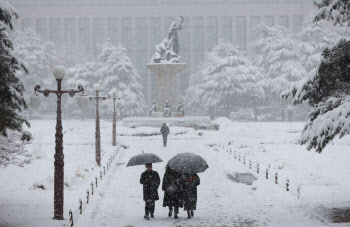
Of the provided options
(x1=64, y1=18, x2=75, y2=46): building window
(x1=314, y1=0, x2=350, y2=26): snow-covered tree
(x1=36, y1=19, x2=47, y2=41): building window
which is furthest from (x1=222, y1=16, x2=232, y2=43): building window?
(x1=314, y1=0, x2=350, y2=26): snow-covered tree

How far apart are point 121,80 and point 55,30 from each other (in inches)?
953

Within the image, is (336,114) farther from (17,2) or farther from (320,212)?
(17,2)

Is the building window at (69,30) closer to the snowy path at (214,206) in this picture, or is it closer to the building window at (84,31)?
the building window at (84,31)

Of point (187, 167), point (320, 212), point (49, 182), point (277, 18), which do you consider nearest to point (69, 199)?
point (49, 182)

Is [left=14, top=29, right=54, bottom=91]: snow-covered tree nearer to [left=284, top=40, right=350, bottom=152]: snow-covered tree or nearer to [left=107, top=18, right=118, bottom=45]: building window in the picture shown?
[left=107, top=18, right=118, bottom=45]: building window

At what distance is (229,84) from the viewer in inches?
2147

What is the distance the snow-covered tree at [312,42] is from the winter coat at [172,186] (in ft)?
157

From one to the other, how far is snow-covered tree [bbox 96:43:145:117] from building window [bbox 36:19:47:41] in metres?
20.1

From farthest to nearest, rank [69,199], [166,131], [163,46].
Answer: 1. [163,46]
2. [166,131]
3. [69,199]

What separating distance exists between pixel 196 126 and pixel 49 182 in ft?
87.9

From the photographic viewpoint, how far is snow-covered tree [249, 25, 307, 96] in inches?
2135

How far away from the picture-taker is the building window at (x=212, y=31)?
252ft

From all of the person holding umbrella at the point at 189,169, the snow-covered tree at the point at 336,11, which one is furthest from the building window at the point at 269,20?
the person holding umbrella at the point at 189,169

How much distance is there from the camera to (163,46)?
146 feet
